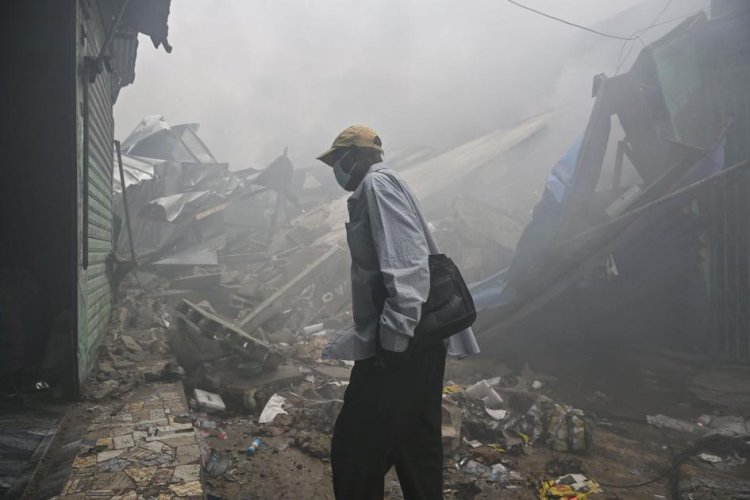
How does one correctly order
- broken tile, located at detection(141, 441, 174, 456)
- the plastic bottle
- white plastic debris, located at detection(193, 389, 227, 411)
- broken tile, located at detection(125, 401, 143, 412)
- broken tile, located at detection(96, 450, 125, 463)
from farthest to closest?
white plastic debris, located at detection(193, 389, 227, 411) → broken tile, located at detection(125, 401, 143, 412) → the plastic bottle → broken tile, located at detection(141, 441, 174, 456) → broken tile, located at detection(96, 450, 125, 463)

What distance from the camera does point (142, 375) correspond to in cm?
422

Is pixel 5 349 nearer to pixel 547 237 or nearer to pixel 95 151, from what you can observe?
pixel 95 151

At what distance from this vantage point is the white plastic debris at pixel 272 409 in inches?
151

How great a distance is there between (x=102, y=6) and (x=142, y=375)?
12.1ft

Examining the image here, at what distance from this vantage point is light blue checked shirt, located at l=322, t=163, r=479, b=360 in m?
1.66

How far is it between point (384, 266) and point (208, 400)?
114 inches

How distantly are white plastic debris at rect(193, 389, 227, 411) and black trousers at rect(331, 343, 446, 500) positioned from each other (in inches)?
96.2

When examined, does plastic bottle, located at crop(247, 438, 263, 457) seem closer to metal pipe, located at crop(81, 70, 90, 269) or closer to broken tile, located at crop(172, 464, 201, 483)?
broken tile, located at crop(172, 464, 201, 483)

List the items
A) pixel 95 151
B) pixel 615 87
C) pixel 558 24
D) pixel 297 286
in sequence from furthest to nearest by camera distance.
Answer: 1. pixel 558 24
2. pixel 297 286
3. pixel 615 87
4. pixel 95 151

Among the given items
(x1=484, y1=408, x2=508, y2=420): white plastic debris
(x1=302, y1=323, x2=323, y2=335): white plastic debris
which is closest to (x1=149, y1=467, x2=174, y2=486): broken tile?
(x1=484, y1=408, x2=508, y2=420): white plastic debris

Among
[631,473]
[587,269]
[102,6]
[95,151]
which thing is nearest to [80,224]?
[95,151]

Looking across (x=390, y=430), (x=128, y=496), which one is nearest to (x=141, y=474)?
(x=128, y=496)

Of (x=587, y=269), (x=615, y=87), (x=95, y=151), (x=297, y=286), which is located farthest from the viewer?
(x=297, y=286)

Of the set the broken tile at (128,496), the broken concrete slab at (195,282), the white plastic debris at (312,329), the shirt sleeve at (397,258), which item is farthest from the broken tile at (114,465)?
the broken concrete slab at (195,282)
